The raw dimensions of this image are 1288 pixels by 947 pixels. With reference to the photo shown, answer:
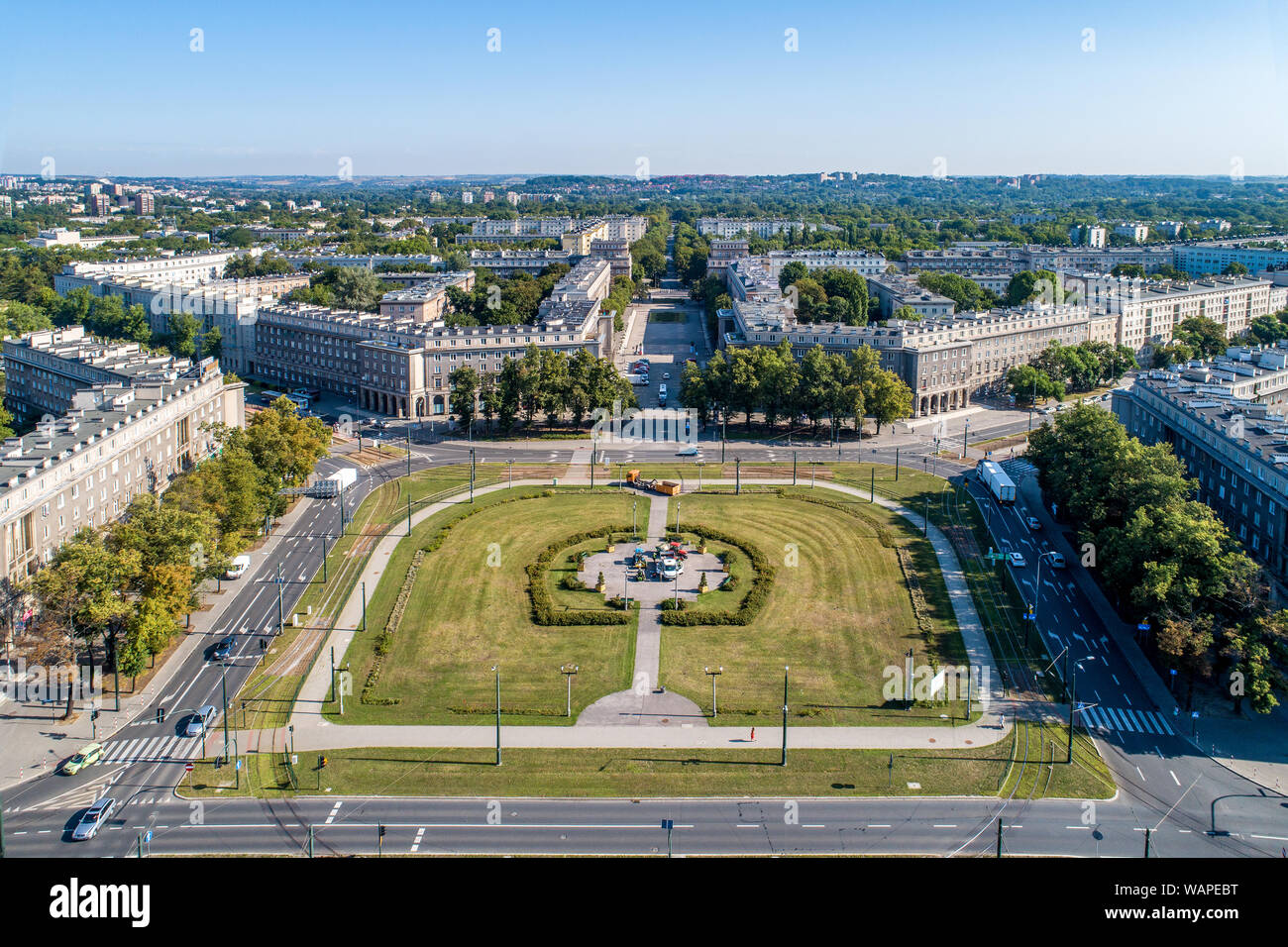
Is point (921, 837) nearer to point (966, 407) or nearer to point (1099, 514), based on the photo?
point (1099, 514)

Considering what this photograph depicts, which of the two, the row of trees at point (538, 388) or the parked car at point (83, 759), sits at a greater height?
the row of trees at point (538, 388)

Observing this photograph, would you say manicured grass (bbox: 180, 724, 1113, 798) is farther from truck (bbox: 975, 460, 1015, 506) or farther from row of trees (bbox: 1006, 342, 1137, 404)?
row of trees (bbox: 1006, 342, 1137, 404)

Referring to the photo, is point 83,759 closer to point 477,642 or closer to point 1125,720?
point 477,642

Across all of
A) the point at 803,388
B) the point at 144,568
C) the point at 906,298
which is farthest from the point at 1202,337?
the point at 144,568

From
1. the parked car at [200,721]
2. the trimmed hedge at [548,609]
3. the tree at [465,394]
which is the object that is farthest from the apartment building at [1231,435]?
the tree at [465,394]

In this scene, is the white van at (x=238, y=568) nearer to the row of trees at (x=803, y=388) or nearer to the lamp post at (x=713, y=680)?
the lamp post at (x=713, y=680)

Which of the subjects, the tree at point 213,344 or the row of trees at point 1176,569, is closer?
the row of trees at point 1176,569

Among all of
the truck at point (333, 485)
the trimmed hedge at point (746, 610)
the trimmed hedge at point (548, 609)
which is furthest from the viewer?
the truck at point (333, 485)
